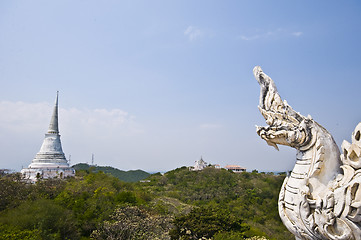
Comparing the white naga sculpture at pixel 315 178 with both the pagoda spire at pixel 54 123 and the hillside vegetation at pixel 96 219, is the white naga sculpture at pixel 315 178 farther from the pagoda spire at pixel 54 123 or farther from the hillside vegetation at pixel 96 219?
the pagoda spire at pixel 54 123

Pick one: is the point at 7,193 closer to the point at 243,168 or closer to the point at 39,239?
the point at 39,239

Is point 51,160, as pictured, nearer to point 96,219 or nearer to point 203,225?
point 96,219

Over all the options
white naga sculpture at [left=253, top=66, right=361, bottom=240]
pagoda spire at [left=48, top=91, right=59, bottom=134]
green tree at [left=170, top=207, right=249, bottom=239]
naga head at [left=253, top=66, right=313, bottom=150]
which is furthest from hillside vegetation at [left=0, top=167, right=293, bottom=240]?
pagoda spire at [left=48, top=91, right=59, bottom=134]

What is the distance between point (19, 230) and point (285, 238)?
15.8 m

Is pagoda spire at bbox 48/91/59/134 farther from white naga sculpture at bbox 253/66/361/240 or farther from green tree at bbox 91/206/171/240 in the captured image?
white naga sculpture at bbox 253/66/361/240

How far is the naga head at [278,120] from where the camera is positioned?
451 centimetres

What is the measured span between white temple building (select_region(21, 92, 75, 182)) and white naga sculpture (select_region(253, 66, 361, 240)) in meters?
25.0

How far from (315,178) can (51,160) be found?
28.0 m

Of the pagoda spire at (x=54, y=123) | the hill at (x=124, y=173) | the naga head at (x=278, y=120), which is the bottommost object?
the hill at (x=124, y=173)

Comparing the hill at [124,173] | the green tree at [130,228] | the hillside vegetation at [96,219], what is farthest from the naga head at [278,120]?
the hill at [124,173]

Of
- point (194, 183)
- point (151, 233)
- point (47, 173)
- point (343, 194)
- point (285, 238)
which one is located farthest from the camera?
point (194, 183)

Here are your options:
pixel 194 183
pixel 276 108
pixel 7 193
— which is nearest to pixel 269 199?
pixel 194 183

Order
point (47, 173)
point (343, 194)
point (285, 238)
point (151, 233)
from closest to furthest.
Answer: point (343, 194), point (151, 233), point (285, 238), point (47, 173)

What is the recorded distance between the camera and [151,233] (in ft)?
44.2
